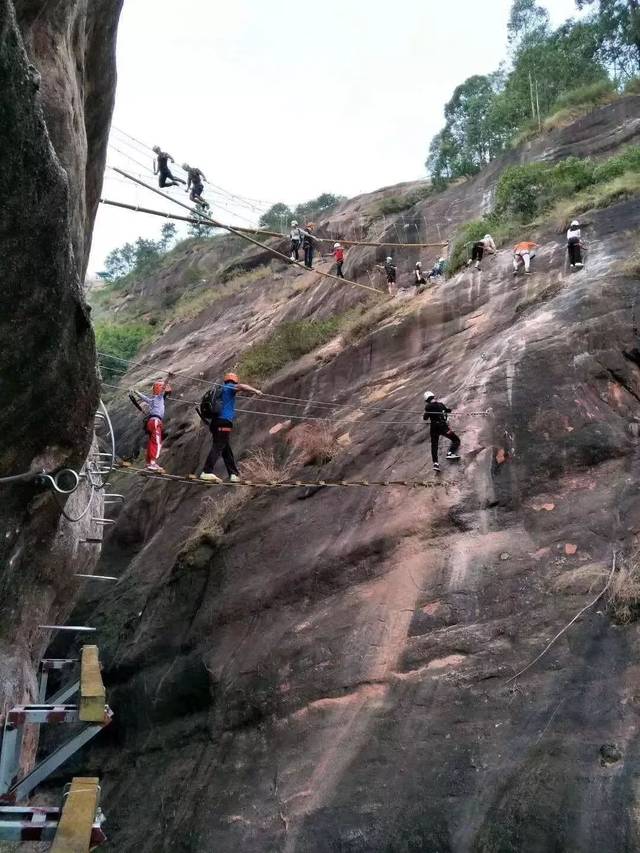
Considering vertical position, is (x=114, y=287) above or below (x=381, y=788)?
above

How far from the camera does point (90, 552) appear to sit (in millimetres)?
11383

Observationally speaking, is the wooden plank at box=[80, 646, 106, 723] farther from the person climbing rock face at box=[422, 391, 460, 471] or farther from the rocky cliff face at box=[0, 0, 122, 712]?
the person climbing rock face at box=[422, 391, 460, 471]

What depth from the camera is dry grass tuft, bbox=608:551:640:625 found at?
26.5ft

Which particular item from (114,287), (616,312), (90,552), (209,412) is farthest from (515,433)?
(114,287)

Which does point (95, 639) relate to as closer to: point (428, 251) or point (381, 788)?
point (381, 788)

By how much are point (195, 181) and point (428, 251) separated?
47.7 ft

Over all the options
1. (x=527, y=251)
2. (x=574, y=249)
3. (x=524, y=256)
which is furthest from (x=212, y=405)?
(x=527, y=251)

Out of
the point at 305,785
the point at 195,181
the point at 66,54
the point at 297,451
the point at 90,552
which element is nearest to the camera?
the point at 66,54

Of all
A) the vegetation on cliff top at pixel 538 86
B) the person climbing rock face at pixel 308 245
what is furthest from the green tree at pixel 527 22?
the person climbing rock face at pixel 308 245

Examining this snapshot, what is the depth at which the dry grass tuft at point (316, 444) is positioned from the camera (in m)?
14.5

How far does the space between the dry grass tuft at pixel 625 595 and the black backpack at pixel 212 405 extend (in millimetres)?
6470

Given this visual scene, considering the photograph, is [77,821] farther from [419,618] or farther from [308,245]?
[308,245]

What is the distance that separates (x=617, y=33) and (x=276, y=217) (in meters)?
31.6

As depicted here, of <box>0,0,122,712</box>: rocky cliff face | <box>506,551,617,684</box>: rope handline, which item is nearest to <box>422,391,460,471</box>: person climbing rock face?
<box>506,551,617,684</box>: rope handline
